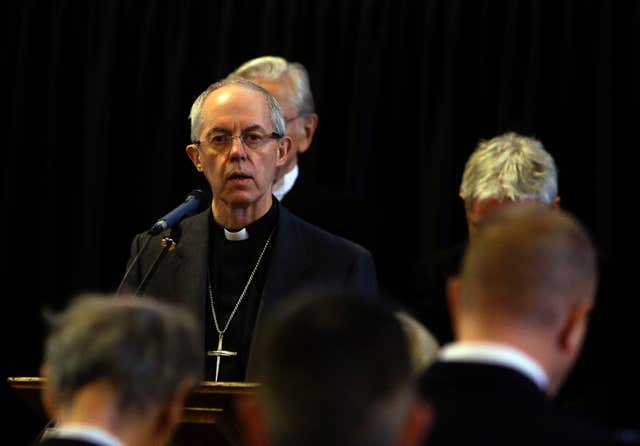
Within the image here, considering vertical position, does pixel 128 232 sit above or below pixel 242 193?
below

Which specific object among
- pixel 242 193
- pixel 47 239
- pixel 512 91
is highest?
pixel 512 91

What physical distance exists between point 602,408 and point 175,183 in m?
2.85

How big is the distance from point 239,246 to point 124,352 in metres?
2.48

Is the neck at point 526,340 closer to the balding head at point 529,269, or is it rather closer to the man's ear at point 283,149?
the balding head at point 529,269

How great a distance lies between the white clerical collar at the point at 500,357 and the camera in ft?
7.38

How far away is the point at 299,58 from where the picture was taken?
20.0 ft

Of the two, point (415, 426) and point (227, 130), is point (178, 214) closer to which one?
point (227, 130)

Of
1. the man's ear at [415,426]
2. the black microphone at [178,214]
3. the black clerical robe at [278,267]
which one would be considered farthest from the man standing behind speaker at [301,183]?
the man's ear at [415,426]

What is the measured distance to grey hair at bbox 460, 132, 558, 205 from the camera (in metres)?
4.52

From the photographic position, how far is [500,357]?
2.27 meters

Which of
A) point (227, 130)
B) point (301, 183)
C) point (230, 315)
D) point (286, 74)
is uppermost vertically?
point (286, 74)

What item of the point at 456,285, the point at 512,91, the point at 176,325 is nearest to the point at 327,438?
the point at 176,325

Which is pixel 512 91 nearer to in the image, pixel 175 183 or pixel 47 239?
pixel 175 183

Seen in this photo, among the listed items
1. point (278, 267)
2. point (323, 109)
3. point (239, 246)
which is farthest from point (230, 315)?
point (323, 109)
